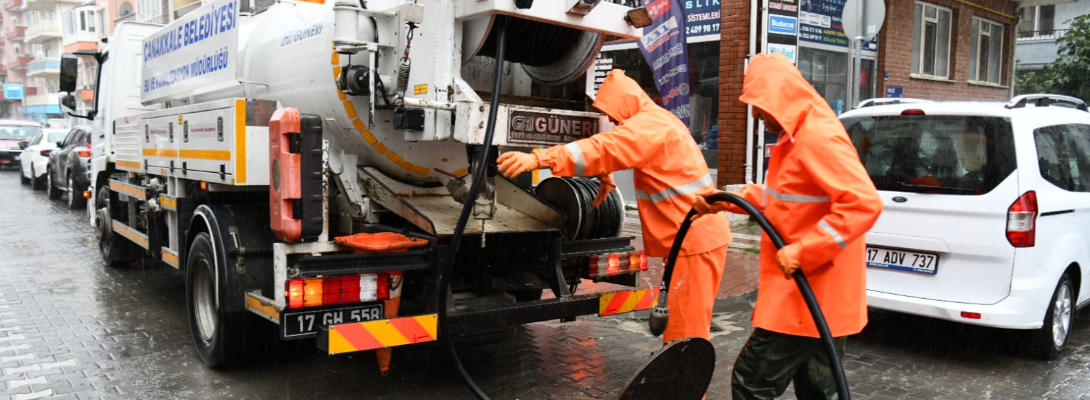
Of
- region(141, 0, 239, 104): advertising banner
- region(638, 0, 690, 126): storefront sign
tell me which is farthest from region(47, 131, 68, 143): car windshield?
region(638, 0, 690, 126): storefront sign

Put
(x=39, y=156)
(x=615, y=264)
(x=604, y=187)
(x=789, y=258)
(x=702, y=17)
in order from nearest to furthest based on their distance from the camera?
(x=789, y=258), (x=604, y=187), (x=615, y=264), (x=702, y=17), (x=39, y=156)

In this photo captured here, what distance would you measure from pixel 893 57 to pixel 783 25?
3168 millimetres

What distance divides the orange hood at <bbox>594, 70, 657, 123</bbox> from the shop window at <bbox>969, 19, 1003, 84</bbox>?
44.7 ft

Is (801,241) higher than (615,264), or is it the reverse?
(801,241)

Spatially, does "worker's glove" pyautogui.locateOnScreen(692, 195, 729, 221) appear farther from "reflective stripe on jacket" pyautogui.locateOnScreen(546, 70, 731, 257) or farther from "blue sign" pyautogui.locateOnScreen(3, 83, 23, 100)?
"blue sign" pyautogui.locateOnScreen(3, 83, 23, 100)

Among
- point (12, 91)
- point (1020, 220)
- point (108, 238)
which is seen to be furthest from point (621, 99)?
point (12, 91)

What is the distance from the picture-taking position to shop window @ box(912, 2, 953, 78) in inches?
528

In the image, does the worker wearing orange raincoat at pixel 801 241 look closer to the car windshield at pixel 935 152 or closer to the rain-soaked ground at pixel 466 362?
the rain-soaked ground at pixel 466 362

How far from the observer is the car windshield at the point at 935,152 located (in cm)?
508

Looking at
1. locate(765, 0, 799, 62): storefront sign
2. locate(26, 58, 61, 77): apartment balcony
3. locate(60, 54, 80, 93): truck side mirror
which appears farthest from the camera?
locate(26, 58, 61, 77): apartment balcony

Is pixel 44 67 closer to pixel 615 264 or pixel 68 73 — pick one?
pixel 68 73

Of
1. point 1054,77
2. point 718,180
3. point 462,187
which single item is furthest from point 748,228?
point 1054,77

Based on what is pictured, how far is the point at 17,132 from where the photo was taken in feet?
81.1

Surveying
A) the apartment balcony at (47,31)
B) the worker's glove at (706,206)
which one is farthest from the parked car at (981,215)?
the apartment balcony at (47,31)
